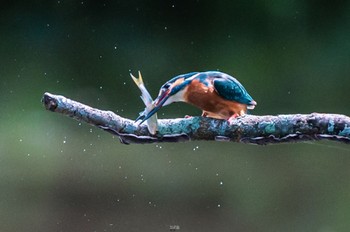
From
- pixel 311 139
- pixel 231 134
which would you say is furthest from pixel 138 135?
pixel 311 139

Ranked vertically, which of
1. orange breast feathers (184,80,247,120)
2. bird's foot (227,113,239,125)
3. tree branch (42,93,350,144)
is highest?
orange breast feathers (184,80,247,120)

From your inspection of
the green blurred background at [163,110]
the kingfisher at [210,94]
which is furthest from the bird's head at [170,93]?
the green blurred background at [163,110]

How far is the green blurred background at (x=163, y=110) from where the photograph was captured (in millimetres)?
2000

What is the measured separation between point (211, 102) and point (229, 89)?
0.03m

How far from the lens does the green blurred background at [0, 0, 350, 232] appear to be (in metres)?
2.00

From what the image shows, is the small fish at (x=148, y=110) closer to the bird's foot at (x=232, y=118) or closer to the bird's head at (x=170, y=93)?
the bird's head at (x=170, y=93)

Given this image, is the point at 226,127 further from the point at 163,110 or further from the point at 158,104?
the point at 163,110

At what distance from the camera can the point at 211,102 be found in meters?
1.01

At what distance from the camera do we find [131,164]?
2.20 metres

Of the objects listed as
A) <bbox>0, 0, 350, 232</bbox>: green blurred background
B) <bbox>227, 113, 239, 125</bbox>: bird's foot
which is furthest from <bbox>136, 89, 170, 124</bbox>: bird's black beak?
<bbox>0, 0, 350, 232</bbox>: green blurred background

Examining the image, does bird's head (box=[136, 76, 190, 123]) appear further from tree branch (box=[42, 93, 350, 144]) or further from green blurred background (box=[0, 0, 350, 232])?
green blurred background (box=[0, 0, 350, 232])

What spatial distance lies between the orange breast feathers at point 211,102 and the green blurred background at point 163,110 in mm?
937

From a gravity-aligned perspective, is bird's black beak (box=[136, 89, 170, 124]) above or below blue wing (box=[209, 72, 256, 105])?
below

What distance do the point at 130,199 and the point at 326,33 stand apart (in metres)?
1.03
